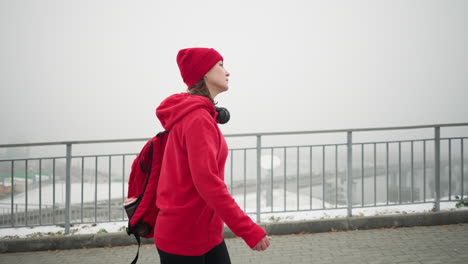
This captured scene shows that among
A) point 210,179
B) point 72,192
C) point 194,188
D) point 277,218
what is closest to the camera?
point 210,179

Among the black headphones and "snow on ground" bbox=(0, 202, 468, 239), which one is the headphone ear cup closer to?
the black headphones

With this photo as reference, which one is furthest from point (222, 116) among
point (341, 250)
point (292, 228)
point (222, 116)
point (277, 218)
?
point (277, 218)

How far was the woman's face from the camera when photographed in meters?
1.71

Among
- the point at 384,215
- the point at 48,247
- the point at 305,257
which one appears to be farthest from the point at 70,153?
the point at 384,215

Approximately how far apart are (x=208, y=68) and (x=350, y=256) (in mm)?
3315

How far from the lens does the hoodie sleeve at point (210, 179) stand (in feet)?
4.75

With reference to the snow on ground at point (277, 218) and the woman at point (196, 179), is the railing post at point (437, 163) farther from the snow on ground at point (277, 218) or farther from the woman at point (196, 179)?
the woman at point (196, 179)

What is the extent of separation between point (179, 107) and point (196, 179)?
35 cm

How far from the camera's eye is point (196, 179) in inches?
57.4

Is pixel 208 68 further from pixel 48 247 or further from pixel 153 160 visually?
pixel 48 247

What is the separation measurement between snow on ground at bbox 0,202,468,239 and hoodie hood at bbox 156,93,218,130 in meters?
3.81

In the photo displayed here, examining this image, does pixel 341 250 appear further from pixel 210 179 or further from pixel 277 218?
pixel 210 179

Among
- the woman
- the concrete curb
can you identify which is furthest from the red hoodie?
the concrete curb

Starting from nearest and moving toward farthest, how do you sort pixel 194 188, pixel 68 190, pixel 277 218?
pixel 194 188, pixel 68 190, pixel 277 218
